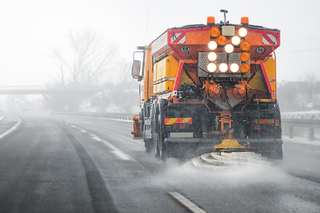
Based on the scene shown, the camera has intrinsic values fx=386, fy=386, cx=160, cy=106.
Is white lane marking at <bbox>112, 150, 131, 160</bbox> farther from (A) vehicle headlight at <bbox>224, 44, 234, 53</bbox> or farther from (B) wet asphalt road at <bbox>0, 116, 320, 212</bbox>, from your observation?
(A) vehicle headlight at <bbox>224, 44, 234, 53</bbox>

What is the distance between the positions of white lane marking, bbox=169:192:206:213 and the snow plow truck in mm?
1698

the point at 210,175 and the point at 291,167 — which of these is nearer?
the point at 210,175

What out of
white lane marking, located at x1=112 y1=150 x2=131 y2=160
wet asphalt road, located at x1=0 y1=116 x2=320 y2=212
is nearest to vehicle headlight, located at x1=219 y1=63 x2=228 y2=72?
wet asphalt road, located at x1=0 y1=116 x2=320 y2=212

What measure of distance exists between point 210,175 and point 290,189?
1.43m

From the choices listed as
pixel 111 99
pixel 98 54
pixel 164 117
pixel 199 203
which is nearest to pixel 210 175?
pixel 164 117

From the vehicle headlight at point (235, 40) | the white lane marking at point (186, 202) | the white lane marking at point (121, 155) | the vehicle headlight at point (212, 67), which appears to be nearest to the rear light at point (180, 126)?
the vehicle headlight at point (212, 67)

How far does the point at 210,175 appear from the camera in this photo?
20.8 feet

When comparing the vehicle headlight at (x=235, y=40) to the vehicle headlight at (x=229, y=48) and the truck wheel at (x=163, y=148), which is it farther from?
the truck wheel at (x=163, y=148)

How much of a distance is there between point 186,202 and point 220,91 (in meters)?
2.61

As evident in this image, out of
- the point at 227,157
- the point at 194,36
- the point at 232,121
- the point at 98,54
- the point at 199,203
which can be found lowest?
the point at 199,203

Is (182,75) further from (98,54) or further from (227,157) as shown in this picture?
(98,54)

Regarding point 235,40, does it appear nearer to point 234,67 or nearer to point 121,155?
point 234,67

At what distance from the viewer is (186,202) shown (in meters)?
4.59

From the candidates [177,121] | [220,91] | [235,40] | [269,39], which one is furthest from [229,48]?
[177,121]
